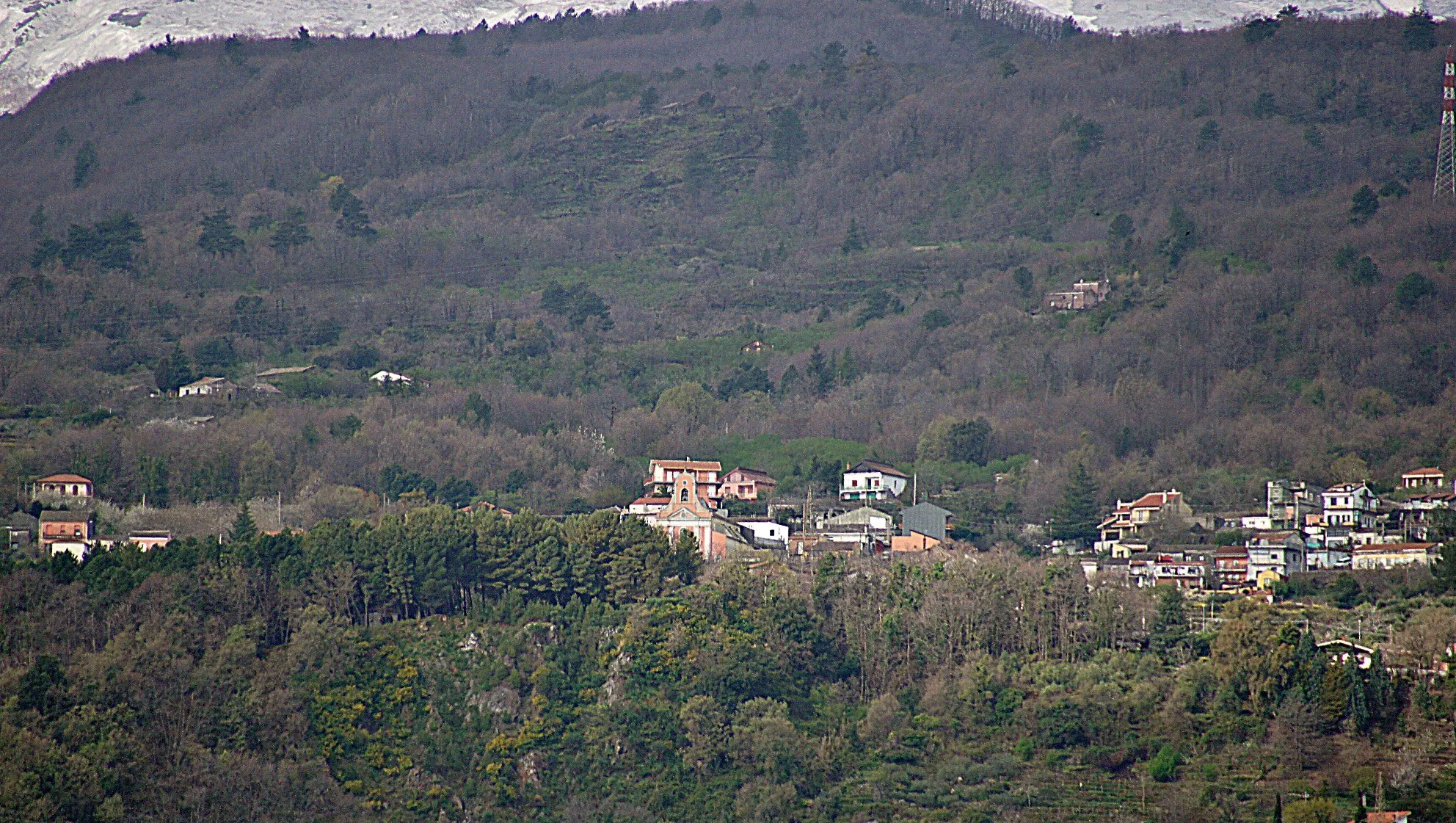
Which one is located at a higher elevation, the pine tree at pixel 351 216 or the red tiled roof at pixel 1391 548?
the pine tree at pixel 351 216

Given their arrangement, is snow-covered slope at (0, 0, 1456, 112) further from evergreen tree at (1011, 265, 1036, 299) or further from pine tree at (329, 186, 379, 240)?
evergreen tree at (1011, 265, 1036, 299)

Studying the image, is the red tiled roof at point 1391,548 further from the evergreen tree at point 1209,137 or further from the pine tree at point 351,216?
the pine tree at point 351,216

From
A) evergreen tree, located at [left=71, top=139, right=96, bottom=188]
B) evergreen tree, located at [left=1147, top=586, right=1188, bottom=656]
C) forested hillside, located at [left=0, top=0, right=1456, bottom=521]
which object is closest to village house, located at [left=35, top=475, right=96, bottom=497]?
forested hillside, located at [left=0, top=0, right=1456, bottom=521]

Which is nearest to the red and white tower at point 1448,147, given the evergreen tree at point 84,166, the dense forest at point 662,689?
the dense forest at point 662,689

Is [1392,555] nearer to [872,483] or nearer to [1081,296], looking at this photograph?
[872,483]

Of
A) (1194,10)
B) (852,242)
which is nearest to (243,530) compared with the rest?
(852,242)
